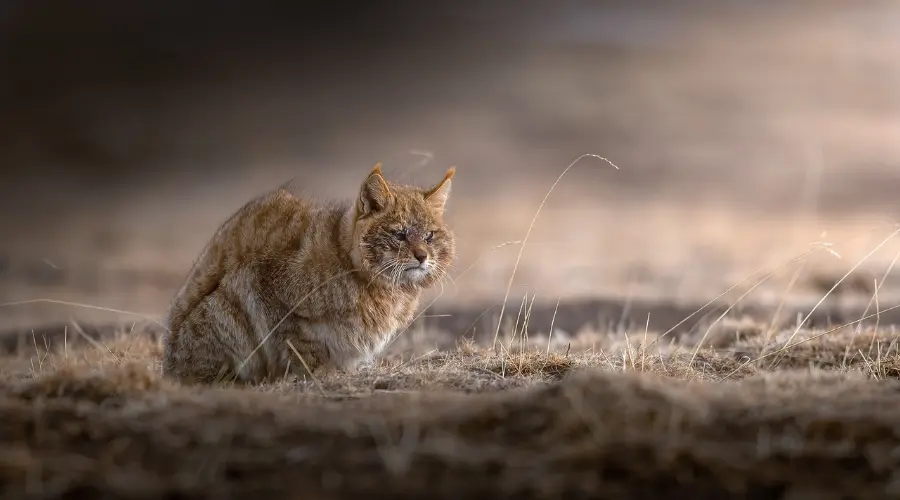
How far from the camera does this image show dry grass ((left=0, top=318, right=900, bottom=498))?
10.6 feet

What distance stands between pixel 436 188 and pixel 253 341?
66.6 inches

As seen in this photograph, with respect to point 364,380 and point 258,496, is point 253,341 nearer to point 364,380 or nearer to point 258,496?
point 364,380

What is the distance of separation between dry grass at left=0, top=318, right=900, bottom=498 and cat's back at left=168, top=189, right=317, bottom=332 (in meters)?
1.48

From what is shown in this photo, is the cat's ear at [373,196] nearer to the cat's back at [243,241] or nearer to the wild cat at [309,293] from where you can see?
the wild cat at [309,293]

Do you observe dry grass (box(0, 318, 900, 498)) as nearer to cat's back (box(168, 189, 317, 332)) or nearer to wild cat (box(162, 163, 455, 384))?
wild cat (box(162, 163, 455, 384))

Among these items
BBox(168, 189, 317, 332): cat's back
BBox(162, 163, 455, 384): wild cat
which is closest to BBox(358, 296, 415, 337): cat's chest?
BBox(162, 163, 455, 384): wild cat

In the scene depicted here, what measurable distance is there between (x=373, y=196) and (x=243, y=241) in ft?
3.27

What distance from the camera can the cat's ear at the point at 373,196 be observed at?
6.00 m

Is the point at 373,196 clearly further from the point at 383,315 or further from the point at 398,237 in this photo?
the point at 383,315

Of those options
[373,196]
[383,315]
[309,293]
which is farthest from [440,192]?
[309,293]

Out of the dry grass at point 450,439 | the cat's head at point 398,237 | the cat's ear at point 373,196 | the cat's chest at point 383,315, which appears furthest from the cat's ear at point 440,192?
the dry grass at point 450,439

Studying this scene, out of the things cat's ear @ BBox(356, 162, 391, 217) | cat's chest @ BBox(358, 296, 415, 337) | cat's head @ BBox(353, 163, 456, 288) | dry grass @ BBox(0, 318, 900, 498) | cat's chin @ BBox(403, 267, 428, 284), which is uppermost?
cat's ear @ BBox(356, 162, 391, 217)

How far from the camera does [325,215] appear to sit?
6.33 metres

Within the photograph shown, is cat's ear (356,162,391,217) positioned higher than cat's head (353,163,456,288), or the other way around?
cat's ear (356,162,391,217)
